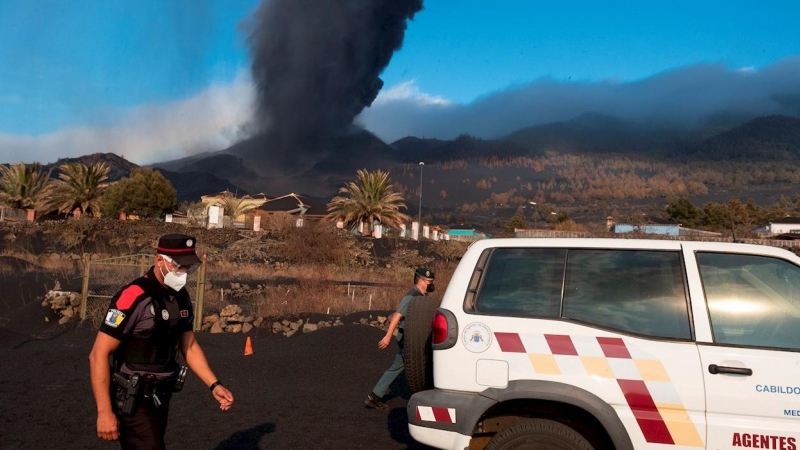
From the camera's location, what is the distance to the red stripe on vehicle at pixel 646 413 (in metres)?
4.01

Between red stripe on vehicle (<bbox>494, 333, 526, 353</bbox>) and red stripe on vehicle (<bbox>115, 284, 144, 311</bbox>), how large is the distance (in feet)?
7.38

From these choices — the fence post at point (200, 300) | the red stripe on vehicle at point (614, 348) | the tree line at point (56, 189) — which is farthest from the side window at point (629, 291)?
the tree line at point (56, 189)

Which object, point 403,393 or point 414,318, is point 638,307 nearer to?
point 414,318

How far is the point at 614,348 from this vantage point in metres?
4.17

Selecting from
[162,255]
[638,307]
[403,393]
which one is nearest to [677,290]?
[638,307]

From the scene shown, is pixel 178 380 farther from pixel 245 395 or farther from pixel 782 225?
pixel 782 225

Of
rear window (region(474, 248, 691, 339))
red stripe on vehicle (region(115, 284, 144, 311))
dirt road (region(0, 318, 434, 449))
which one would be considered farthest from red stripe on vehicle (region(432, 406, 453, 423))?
dirt road (region(0, 318, 434, 449))

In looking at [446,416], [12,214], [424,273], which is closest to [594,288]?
[446,416]

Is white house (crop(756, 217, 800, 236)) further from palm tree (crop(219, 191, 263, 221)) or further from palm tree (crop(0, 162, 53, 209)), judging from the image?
palm tree (crop(0, 162, 53, 209))

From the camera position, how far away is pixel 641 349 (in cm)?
413

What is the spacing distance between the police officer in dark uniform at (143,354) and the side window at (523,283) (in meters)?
1.90

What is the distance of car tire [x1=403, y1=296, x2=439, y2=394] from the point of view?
5012mm

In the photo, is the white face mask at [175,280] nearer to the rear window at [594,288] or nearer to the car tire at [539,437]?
the rear window at [594,288]

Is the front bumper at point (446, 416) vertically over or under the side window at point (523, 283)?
under
